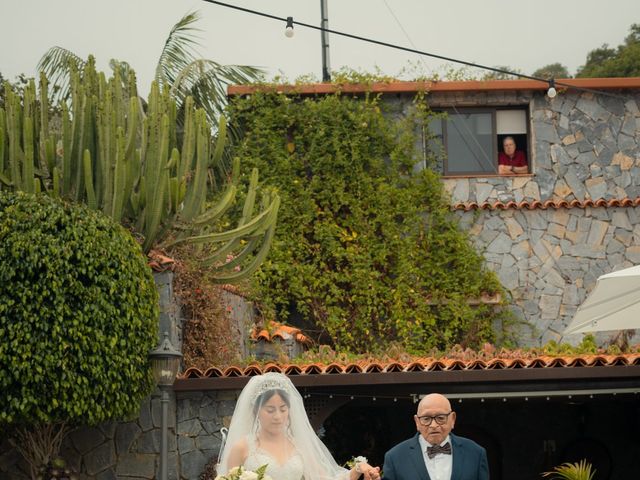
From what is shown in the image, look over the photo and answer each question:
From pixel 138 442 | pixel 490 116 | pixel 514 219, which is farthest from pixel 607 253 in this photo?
pixel 138 442

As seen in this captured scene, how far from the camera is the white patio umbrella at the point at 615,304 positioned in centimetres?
1197

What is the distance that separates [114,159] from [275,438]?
226 inches

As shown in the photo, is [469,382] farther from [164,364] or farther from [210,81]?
[210,81]

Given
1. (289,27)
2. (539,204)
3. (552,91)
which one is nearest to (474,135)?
(539,204)

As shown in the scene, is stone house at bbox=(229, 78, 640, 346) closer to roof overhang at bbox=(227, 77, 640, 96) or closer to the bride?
roof overhang at bbox=(227, 77, 640, 96)

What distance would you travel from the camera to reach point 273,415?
8.75 meters

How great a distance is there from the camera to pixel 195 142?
1461 cm

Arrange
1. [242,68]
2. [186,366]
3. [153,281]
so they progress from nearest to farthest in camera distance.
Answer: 1. [153,281]
2. [186,366]
3. [242,68]

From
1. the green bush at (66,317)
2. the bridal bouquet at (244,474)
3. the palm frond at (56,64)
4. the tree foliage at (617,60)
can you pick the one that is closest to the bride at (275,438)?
the bridal bouquet at (244,474)

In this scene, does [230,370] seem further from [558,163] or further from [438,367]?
[558,163]

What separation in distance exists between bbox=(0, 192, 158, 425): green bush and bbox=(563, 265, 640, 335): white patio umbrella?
15.6ft

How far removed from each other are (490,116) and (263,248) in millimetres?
6015

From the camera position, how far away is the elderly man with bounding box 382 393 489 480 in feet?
22.7

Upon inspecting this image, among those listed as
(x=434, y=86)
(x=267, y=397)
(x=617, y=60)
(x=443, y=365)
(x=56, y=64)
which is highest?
(x=617, y=60)
